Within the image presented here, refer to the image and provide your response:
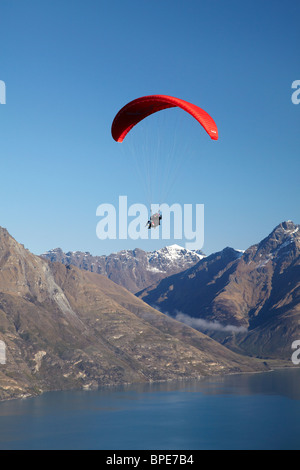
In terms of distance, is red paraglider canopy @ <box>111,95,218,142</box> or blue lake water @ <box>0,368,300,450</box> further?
blue lake water @ <box>0,368,300,450</box>

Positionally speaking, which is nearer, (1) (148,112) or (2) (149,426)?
(1) (148,112)

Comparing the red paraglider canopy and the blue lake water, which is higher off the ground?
the red paraglider canopy

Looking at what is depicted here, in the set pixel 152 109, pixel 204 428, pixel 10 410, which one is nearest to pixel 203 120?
pixel 152 109

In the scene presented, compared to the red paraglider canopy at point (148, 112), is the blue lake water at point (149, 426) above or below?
below

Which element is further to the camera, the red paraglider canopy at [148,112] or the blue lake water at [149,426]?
the blue lake water at [149,426]

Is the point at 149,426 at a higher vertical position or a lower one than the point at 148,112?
lower

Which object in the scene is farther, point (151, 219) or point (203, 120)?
point (151, 219)

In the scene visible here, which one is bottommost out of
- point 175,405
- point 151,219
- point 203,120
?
point 175,405
